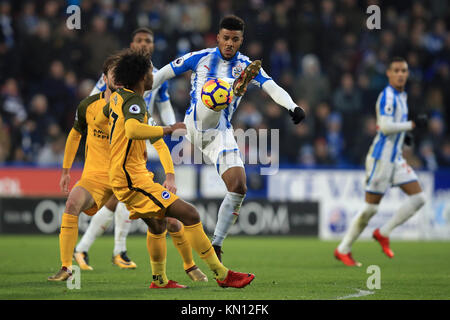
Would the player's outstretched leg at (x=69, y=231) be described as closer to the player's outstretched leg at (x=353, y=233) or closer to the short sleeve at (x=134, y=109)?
the short sleeve at (x=134, y=109)

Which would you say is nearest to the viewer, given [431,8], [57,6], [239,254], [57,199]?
[239,254]

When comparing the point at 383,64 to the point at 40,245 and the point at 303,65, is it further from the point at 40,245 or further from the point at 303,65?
the point at 40,245

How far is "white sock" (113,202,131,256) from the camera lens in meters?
9.16

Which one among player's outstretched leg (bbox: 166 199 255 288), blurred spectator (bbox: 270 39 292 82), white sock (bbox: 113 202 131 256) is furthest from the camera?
blurred spectator (bbox: 270 39 292 82)

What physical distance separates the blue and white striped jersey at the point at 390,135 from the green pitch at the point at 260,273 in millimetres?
1442

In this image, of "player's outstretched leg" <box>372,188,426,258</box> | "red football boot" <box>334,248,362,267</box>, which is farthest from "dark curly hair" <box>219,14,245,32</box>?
"player's outstretched leg" <box>372,188,426,258</box>

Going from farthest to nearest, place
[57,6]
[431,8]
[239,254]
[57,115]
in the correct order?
[431,8], [57,6], [57,115], [239,254]

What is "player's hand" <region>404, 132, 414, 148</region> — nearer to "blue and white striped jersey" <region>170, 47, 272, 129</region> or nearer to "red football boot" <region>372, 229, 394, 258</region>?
"red football boot" <region>372, 229, 394, 258</region>

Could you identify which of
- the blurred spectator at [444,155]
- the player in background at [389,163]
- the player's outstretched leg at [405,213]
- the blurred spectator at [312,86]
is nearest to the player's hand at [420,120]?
the player in background at [389,163]

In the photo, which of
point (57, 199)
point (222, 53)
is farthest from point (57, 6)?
point (222, 53)

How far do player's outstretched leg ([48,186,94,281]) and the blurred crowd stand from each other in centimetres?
752

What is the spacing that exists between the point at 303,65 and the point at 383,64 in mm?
1921

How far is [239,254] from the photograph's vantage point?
35.8 feet

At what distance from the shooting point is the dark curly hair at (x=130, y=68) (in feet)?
20.5
